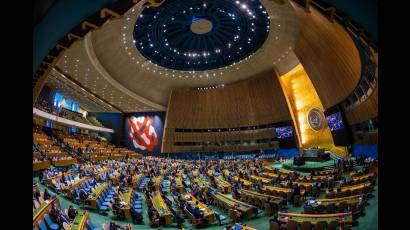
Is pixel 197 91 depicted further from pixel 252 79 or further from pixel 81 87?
pixel 81 87

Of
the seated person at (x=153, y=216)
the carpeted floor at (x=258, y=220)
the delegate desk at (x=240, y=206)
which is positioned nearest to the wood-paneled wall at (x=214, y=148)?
the delegate desk at (x=240, y=206)

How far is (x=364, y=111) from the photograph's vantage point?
20.2 m

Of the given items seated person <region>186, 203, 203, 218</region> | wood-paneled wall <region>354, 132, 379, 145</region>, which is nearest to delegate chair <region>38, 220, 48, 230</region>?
seated person <region>186, 203, 203, 218</region>

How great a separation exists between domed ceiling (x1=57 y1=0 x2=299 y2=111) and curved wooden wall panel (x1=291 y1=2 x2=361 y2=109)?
2103 millimetres

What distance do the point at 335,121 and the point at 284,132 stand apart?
1278 cm

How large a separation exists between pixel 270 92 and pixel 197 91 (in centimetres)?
Answer: 1263

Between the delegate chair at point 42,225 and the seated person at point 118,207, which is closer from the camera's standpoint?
the delegate chair at point 42,225

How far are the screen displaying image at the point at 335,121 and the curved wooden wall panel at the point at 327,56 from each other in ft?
3.76

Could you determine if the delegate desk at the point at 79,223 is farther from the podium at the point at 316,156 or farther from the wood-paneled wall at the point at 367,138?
the podium at the point at 316,156

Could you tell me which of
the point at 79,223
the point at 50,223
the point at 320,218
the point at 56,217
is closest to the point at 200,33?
the point at 320,218

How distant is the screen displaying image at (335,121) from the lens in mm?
24906

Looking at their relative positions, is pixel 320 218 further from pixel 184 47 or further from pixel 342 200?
pixel 184 47

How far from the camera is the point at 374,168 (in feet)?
52.0
